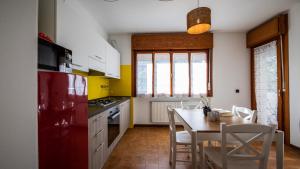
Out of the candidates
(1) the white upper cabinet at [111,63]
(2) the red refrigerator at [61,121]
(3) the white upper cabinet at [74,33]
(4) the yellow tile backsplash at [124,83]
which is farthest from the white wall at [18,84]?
(4) the yellow tile backsplash at [124,83]

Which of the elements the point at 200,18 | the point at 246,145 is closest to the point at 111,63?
the point at 200,18

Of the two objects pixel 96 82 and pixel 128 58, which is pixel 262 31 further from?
pixel 96 82

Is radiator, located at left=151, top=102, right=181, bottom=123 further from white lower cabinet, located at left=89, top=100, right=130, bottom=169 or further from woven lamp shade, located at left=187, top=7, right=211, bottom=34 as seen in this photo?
woven lamp shade, located at left=187, top=7, right=211, bottom=34

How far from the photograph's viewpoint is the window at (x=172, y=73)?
4207 millimetres

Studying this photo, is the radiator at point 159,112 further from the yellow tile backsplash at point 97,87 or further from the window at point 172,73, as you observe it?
the yellow tile backsplash at point 97,87

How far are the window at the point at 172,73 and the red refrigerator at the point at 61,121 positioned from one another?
285cm

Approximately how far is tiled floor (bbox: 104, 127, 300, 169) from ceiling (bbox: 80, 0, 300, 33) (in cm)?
258

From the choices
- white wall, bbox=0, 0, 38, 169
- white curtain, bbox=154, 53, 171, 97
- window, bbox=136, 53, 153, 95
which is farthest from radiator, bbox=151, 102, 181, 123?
white wall, bbox=0, 0, 38, 169

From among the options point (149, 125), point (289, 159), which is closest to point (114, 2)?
point (149, 125)

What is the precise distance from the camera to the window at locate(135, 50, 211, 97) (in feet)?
13.8

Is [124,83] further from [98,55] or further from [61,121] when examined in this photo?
[61,121]

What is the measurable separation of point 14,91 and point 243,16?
3896mm

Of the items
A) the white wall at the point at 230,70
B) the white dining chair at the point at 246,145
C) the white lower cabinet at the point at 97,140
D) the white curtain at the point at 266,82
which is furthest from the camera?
the white wall at the point at 230,70

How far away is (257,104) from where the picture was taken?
12.7 ft
